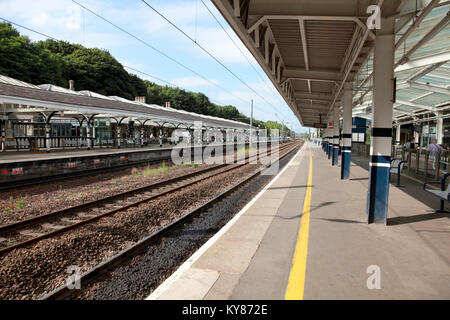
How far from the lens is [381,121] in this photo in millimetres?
5742

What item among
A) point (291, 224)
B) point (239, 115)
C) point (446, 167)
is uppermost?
point (239, 115)

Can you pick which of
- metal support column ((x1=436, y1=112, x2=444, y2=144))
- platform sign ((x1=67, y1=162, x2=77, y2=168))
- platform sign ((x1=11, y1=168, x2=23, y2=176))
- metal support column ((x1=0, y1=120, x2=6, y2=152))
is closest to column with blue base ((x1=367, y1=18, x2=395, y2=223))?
platform sign ((x1=11, y1=168, x2=23, y2=176))

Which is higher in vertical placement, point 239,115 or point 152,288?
point 239,115

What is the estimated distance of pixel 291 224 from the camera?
5758 mm

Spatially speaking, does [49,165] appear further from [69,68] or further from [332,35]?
[69,68]

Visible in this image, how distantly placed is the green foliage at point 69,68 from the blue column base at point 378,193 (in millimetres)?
50009

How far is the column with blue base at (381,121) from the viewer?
561 cm

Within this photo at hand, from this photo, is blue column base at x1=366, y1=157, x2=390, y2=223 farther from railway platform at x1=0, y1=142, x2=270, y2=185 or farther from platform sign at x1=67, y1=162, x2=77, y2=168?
platform sign at x1=67, y1=162, x2=77, y2=168

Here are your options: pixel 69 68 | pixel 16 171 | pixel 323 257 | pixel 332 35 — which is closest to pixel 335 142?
pixel 332 35

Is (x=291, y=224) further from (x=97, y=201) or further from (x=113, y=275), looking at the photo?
(x=97, y=201)

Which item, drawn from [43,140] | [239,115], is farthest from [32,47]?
[239,115]

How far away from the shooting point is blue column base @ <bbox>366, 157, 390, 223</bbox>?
5.77 meters

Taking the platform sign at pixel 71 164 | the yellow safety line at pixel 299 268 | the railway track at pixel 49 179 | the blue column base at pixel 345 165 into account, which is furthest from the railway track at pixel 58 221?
the blue column base at pixel 345 165

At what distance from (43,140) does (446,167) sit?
88.5 ft
